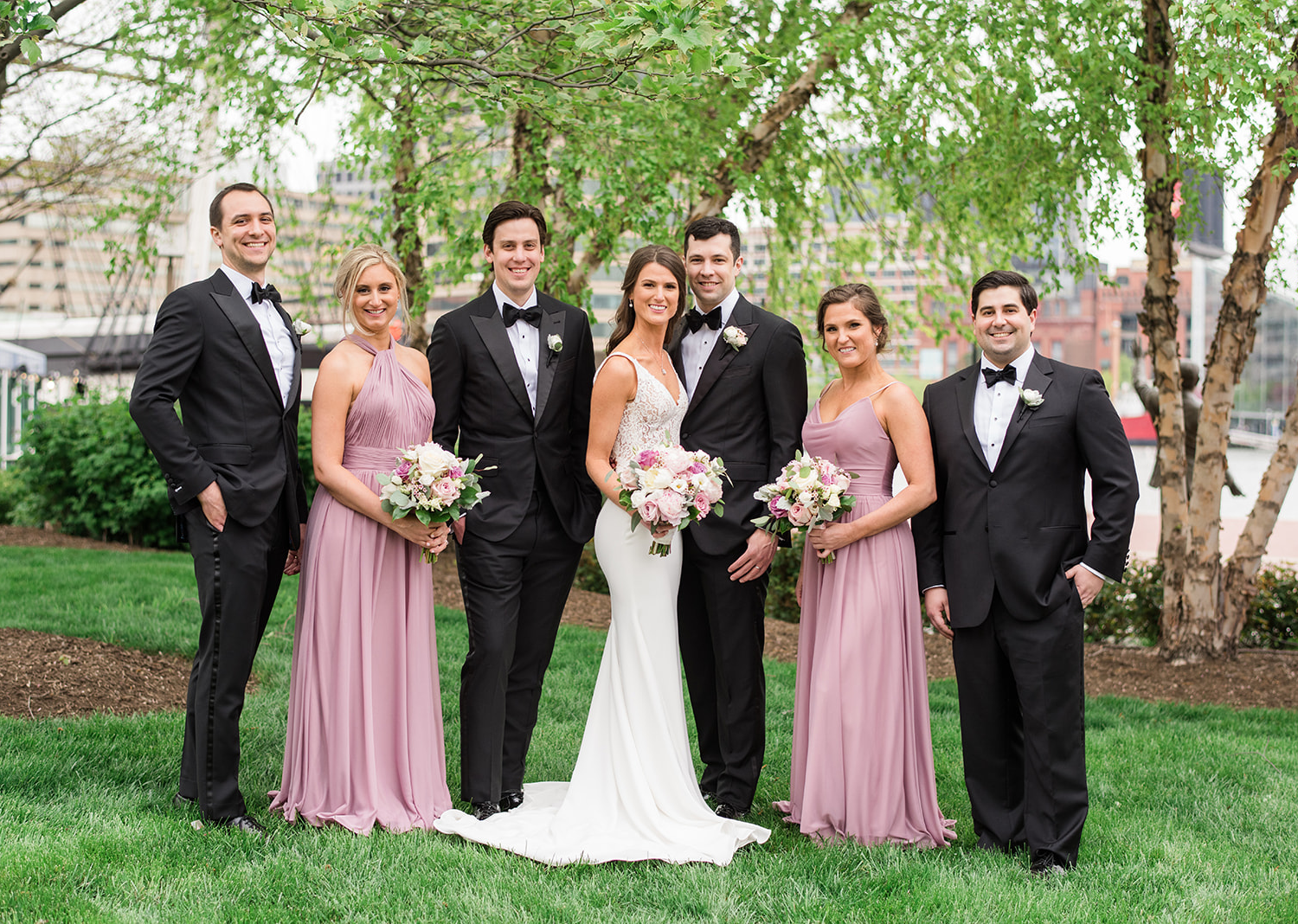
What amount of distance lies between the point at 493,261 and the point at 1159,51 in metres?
6.12

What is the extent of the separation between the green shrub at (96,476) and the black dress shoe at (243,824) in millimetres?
9344

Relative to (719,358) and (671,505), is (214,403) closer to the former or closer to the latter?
(671,505)

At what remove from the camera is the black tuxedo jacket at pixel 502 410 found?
477 cm

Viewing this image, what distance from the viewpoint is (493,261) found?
194 inches

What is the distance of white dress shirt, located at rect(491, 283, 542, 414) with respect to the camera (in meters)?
4.83

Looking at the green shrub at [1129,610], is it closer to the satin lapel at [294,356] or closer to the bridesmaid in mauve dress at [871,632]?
the bridesmaid in mauve dress at [871,632]

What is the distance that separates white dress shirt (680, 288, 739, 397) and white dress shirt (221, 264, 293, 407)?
5.53ft

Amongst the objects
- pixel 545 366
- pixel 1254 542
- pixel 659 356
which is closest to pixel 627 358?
pixel 659 356

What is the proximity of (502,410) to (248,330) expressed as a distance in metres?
1.07

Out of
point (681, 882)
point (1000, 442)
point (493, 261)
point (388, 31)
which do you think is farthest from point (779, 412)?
point (388, 31)

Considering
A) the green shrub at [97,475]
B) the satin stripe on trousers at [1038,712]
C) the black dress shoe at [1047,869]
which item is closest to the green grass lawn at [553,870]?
the black dress shoe at [1047,869]

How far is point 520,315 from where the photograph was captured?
482 centimetres

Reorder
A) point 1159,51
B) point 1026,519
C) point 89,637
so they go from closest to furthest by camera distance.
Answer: point 1026,519, point 89,637, point 1159,51

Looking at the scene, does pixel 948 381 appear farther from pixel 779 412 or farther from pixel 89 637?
pixel 89 637
